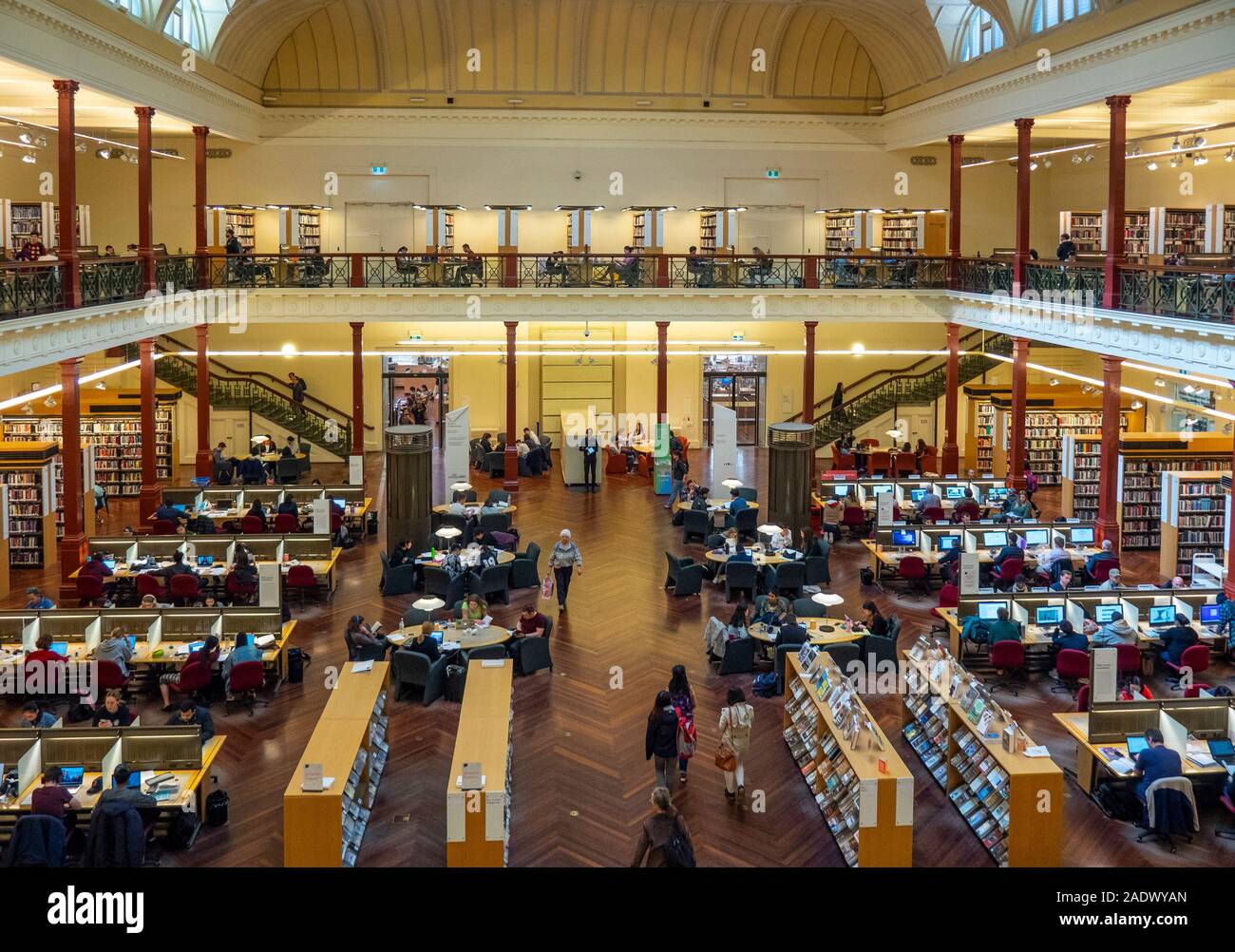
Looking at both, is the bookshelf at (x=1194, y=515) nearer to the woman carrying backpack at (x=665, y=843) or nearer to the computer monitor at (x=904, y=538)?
Result: the computer monitor at (x=904, y=538)

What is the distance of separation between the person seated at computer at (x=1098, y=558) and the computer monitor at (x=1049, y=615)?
279 centimetres

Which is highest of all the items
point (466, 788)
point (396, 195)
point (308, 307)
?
point (396, 195)

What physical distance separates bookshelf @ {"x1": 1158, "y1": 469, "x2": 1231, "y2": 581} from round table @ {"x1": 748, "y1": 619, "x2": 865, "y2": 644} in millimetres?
6764

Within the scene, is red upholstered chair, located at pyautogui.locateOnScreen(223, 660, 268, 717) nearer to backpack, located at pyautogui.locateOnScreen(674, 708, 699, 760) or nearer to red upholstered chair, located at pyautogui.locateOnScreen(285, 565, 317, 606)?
red upholstered chair, located at pyautogui.locateOnScreen(285, 565, 317, 606)

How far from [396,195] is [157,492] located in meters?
10.6

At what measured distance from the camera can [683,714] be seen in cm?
1077

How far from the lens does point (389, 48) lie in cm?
2730

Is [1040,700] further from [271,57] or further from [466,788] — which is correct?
[271,57]

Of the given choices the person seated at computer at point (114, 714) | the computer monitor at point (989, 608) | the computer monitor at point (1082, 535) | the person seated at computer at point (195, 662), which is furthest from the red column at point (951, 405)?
the person seated at computer at point (114, 714)

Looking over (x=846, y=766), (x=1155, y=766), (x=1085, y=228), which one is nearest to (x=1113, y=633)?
(x=1155, y=766)

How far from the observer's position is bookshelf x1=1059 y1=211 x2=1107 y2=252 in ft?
82.8

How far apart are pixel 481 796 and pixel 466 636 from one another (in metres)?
5.07

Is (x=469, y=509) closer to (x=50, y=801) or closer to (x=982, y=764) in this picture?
(x=50, y=801)

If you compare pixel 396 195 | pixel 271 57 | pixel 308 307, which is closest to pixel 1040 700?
pixel 308 307
